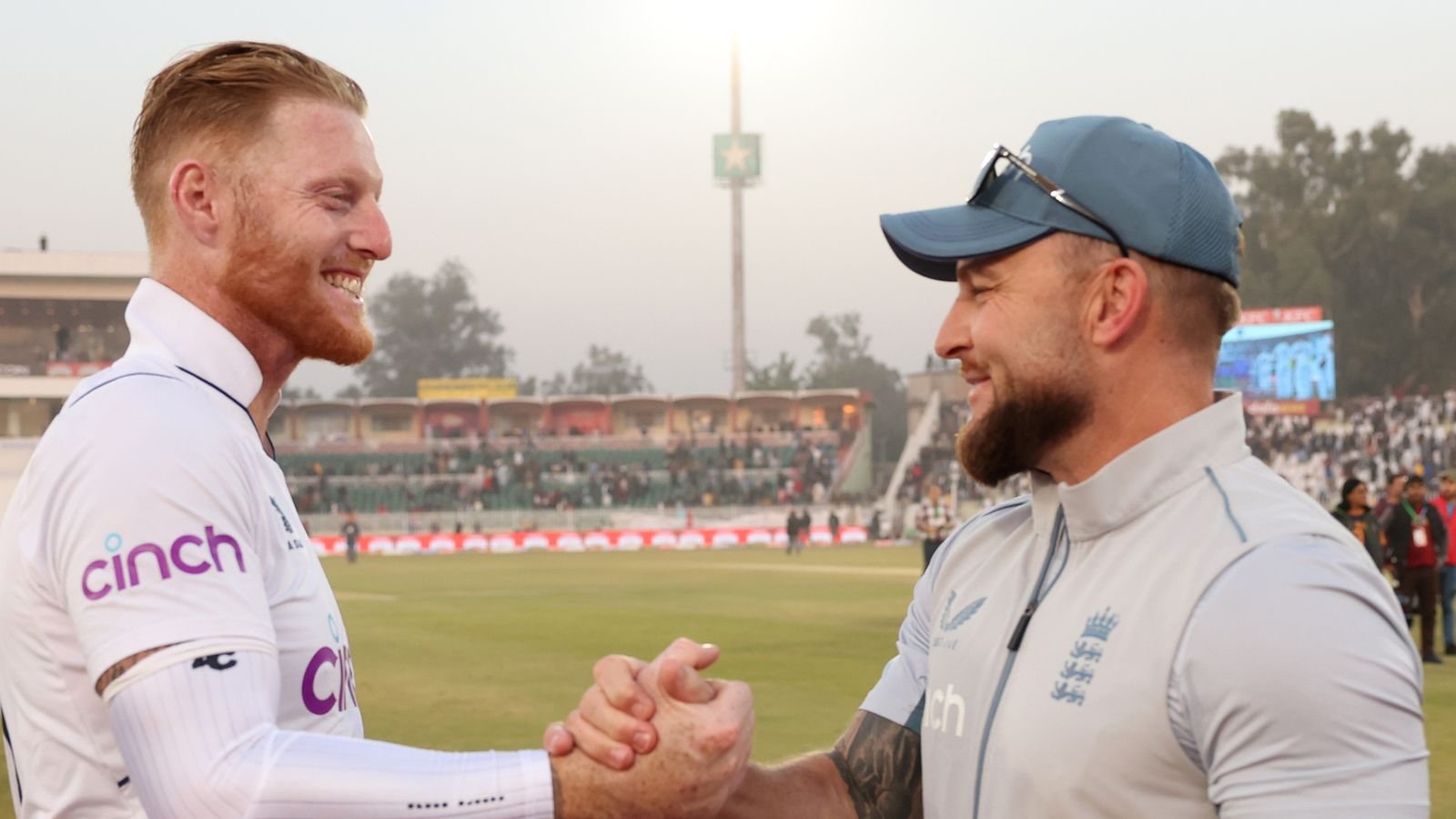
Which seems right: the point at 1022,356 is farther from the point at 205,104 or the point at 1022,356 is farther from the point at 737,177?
the point at 737,177

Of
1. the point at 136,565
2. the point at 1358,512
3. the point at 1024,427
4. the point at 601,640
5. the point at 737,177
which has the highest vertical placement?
the point at 737,177

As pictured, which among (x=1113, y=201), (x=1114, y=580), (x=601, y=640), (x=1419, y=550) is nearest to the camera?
(x=1114, y=580)

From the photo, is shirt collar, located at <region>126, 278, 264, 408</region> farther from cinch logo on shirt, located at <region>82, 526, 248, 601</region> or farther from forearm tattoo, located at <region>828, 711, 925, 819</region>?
forearm tattoo, located at <region>828, 711, 925, 819</region>

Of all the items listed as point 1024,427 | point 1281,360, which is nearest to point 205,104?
point 1024,427

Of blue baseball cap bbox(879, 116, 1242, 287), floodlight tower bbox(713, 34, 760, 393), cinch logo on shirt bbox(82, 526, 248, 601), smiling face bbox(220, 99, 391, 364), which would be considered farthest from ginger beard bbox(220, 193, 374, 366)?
floodlight tower bbox(713, 34, 760, 393)

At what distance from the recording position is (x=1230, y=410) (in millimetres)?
2867

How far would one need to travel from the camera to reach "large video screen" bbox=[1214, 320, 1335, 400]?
202ft

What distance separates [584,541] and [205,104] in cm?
5380

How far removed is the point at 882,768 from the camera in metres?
3.32

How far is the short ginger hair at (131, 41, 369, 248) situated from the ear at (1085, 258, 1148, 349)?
1609mm

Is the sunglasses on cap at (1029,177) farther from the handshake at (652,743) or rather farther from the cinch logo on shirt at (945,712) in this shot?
the handshake at (652,743)

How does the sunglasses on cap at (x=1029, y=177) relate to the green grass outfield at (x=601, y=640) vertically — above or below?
above

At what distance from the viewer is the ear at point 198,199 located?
3.01 meters

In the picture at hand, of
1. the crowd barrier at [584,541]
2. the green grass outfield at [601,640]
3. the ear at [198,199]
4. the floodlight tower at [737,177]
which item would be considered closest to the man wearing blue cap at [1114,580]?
Result: the ear at [198,199]
